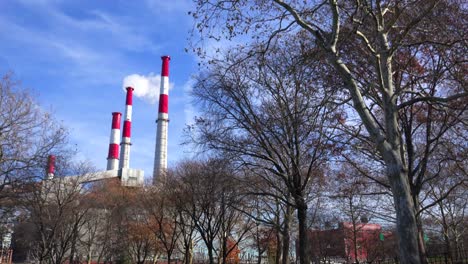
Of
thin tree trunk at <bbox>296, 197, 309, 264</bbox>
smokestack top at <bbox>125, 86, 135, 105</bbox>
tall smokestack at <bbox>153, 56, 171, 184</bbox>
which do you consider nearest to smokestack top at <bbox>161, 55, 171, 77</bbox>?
tall smokestack at <bbox>153, 56, 171, 184</bbox>

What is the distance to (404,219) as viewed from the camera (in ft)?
29.1

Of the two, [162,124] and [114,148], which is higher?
[162,124]

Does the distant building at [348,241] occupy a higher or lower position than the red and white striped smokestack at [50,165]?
lower

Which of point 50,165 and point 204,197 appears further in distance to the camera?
point 204,197

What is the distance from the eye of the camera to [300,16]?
34.6 feet

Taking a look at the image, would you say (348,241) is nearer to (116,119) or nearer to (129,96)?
(129,96)

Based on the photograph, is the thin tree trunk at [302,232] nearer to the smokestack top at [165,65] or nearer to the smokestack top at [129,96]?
the smokestack top at [165,65]

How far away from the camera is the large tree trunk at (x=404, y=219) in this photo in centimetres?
862

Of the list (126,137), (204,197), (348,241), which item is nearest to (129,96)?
(126,137)

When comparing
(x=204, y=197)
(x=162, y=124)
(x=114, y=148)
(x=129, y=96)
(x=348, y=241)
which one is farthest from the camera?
(x=129, y=96)

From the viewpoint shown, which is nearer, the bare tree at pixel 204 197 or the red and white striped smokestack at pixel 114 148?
the bare tree at pixel 204 197

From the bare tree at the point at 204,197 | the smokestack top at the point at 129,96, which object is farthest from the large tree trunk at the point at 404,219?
the smokestack top at the point at 129,96

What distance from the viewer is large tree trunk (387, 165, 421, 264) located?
8617mm

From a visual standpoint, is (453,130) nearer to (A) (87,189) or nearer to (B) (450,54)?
(B) (450,54)
